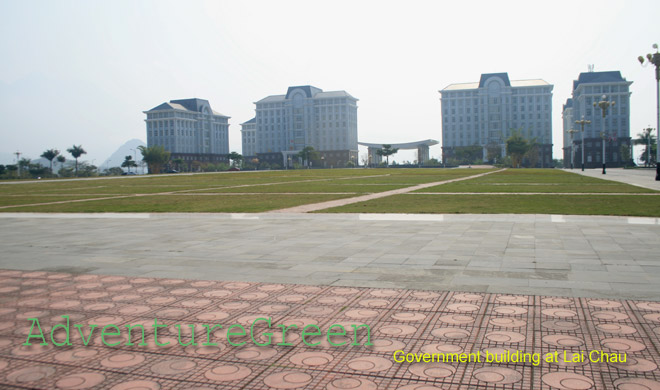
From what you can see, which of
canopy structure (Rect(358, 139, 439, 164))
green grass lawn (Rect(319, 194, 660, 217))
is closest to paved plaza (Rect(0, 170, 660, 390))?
green grass lawn (Rect(319, 194, 660, 217))

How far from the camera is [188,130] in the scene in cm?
16562

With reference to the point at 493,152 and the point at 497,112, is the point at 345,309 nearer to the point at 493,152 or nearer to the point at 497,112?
the point at 493,152

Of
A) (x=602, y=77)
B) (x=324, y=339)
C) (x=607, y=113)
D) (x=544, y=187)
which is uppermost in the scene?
(x=602, y=77)

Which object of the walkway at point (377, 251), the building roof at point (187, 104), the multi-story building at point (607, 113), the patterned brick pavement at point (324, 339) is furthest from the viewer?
the building roof at point (187, 104)

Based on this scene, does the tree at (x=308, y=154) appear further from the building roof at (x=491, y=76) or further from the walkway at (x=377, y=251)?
the walkway at (x=377, y=251)

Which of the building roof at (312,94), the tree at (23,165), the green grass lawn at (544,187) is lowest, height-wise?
the green grass lawn at (544,187)

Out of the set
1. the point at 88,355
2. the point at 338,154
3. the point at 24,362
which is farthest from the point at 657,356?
the point at 338,154

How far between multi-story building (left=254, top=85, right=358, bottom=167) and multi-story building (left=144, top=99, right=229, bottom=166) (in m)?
15.1

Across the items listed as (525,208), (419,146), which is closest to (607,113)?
(419,146)

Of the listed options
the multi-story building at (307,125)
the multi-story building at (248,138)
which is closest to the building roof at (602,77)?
the multi-story building at (307,125)

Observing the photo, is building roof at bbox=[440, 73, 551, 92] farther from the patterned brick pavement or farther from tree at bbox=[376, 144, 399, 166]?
the patterned brick pavement

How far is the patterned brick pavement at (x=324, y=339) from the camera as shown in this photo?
12.2 feet

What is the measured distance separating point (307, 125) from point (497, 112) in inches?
2256

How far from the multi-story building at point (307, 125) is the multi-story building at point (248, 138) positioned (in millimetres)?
15764
